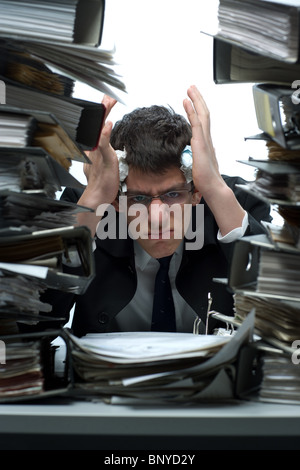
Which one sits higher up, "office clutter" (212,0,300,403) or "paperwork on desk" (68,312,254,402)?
"office clutter" (212,0,300,403)

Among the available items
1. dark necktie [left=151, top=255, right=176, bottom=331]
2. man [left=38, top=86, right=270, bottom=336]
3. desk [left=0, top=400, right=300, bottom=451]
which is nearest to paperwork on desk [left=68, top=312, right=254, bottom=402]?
desk [left=0, top=400, right=300, bottom=451]

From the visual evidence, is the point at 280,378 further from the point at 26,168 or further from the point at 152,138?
the point at 152,138

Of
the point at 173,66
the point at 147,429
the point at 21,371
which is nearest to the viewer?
the point at 147,429

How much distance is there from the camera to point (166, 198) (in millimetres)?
1977

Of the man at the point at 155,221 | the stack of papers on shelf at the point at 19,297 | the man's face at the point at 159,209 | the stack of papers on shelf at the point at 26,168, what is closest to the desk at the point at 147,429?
the stack of papers on shelf at the point at 19,297

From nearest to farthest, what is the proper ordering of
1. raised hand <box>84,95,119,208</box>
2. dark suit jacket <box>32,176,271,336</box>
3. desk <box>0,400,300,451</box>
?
desk <box>0,400,300,451</box> → raised hand <box>84,95,119,208</box> → dark suit jacket <box>32,176,271,336</box>

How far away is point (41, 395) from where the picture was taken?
745 mm

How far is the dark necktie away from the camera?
2068 millimetres

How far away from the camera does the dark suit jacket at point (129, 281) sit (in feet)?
6.81

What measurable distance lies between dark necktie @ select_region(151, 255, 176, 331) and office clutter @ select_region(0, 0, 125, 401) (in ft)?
3.96

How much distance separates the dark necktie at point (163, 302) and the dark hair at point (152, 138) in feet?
1.25

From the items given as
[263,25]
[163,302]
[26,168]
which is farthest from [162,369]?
[163,302]

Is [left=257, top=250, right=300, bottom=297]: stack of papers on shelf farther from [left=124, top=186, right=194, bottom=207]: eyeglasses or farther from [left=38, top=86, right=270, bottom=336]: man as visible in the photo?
[left=124, top=186, right=194, bottom=207]: eyeglasses

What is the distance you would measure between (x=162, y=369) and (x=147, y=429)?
0.10 metres
